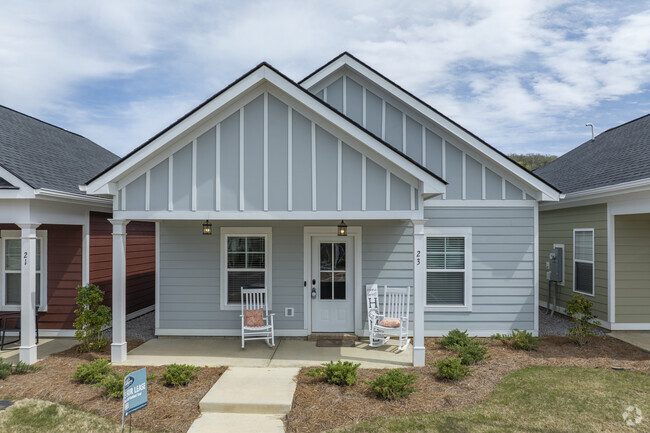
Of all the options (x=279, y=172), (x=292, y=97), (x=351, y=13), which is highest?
(x=351, y=13)

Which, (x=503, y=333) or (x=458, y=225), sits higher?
(x=458, y=225)

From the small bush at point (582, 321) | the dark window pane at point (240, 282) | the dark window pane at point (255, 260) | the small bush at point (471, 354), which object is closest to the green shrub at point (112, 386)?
the dark window pane at point (240, 282)

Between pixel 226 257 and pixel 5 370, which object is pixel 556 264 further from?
pixel 5 370

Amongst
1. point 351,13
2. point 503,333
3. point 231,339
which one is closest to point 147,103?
point 351,13

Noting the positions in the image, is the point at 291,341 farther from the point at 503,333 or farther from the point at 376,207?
the point at 503,333

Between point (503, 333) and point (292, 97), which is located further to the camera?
point (503, 333)

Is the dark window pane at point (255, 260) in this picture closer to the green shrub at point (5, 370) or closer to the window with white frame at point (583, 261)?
the green shrub at point (5, 370)

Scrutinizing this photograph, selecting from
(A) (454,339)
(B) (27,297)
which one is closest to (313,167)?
(A) (454,339)

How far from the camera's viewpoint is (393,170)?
6.61 metres

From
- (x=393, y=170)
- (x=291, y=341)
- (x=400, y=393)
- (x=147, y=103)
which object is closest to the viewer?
(x=400, y=393)

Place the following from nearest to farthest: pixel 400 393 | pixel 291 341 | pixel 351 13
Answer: pixel 400 393 < pixel 291 341 < pixel 351 13

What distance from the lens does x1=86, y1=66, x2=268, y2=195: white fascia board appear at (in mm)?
6551

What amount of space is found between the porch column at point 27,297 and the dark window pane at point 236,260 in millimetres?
3449

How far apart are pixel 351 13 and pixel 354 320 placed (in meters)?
7.42
